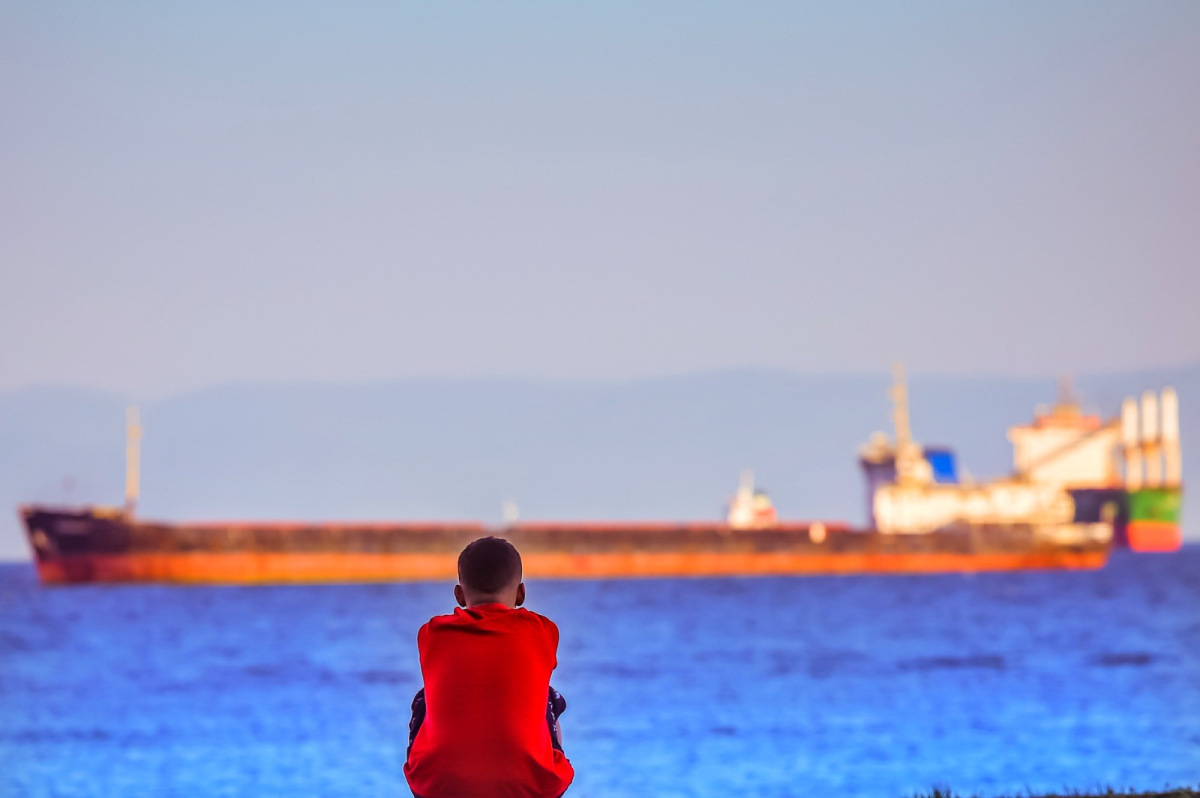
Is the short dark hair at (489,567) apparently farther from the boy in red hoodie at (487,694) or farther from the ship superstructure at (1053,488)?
the ship superstructure at (1053,488)

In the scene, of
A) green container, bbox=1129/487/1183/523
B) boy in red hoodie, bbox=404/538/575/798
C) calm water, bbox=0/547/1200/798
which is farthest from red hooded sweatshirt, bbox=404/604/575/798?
green container, bbox=1129/487/1183/523

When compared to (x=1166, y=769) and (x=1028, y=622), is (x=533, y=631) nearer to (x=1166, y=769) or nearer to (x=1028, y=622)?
(x=1166, y=769)

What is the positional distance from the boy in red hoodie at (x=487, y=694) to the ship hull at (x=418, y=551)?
48.5 metres

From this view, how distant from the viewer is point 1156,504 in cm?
8831

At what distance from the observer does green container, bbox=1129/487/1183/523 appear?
8694cm

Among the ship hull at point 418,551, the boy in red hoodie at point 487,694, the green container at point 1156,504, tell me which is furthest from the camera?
the green container at point 1156,504

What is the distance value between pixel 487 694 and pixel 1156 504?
3572 inches

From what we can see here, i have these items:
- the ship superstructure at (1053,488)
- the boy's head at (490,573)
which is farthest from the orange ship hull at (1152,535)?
the boy's head at (490,573)

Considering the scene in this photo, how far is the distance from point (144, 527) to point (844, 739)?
4015cm

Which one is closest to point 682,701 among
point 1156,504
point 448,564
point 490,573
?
point 490,573

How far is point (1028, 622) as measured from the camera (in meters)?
36.7

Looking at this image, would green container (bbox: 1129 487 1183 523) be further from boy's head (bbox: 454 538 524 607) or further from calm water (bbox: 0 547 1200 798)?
boy's head (bbox: 454 538 524 607)

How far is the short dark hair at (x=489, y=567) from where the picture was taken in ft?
10.5

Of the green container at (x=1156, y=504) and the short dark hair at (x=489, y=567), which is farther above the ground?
the short dark hair at (x=489, y=567)
